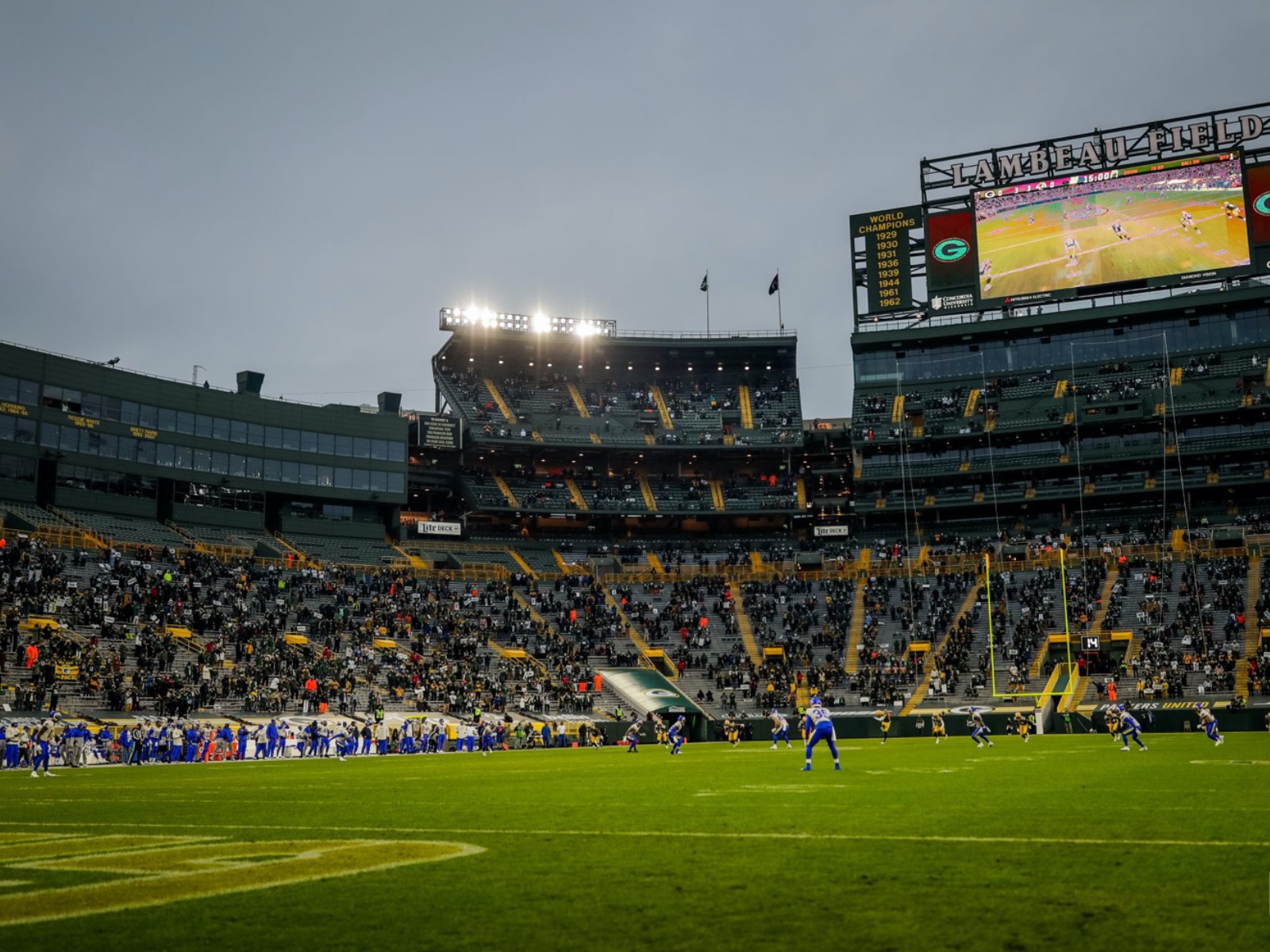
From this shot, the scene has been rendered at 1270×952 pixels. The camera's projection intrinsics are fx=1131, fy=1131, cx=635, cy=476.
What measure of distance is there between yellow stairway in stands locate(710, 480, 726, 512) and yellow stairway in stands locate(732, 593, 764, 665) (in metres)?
15.3

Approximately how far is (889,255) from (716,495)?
76.5ft

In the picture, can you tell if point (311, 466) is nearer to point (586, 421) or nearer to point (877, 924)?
point (586, 421)

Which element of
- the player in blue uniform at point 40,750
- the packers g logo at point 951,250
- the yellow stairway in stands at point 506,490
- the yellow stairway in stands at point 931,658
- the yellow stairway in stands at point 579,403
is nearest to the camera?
the player in blue uniform at point 40,750

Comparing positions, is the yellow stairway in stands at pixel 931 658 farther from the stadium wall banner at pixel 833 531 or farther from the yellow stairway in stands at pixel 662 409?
the yellow stairway in stands at pixel 662 409

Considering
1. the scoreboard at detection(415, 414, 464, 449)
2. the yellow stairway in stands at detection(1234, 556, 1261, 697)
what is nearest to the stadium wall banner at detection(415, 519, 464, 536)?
the scoreboard at detection(415, 414, 464, 449)

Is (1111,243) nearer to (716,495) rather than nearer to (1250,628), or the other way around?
(1250,628)

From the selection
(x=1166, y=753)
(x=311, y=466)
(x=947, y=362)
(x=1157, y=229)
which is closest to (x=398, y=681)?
(x=311, y=466)

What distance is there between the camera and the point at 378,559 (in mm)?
77750

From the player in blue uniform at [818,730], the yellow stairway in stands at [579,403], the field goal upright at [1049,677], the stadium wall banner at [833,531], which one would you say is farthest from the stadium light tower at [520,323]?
the player in blue uniform at [818,730]

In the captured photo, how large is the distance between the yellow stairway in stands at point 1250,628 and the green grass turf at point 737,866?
3843 centimetres

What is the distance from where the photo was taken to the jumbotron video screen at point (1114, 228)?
253 ft

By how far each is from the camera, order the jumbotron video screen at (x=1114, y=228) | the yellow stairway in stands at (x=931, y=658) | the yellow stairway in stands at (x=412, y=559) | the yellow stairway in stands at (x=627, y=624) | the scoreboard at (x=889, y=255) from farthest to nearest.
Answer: the scoreboard at (x=889, y=255)
the yellow stairway in stands at (x=412, y=559)
the jumbotron video screen at (x=1114, y=228)
the yellow stairway in stands at (x=627, y=624)
the yellow stairway in stands at (x=931, y=658)

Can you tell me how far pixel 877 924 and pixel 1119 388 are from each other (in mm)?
84171

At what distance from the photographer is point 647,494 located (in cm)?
9219
